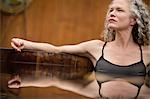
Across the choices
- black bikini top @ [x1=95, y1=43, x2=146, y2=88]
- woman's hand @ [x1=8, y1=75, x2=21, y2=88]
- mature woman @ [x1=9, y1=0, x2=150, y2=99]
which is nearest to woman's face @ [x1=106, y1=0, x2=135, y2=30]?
mature woman @ [x1=9, y1=0, x2=150, y2=99]

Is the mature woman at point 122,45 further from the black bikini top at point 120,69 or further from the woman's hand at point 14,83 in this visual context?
the woman's hand at point 14,83

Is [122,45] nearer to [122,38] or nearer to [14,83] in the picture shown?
[122,38]

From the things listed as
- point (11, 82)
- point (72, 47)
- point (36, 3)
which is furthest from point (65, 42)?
point (11, 82)

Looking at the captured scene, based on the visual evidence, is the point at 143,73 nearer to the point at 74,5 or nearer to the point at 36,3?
the point at 74,5

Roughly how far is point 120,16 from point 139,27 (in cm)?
11

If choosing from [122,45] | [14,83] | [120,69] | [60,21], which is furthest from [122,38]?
[14,83]

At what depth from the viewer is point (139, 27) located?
1260 mm

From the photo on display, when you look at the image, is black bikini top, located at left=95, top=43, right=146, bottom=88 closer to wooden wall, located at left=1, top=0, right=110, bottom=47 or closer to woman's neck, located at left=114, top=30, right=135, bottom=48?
woman's neck, located at left=114, top=30, right=135, bottom=48

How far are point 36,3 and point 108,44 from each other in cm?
40

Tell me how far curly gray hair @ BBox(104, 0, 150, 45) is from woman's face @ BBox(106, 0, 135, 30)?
28 millimetres

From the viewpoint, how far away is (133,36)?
127cm

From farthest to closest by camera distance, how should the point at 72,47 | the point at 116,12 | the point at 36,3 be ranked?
the point at 36,3 → the point at 72,47 → the point at 116,12

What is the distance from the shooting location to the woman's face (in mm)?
1205

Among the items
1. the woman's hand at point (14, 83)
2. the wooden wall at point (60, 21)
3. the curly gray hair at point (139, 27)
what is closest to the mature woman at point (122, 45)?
the curly gray hair at point (139, 27)
